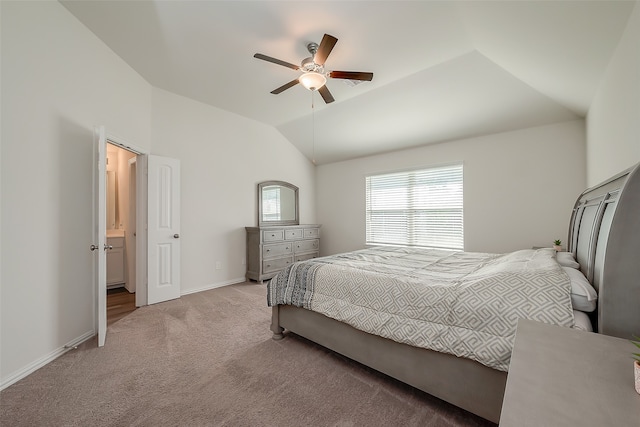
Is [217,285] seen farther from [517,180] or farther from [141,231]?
[517,180]

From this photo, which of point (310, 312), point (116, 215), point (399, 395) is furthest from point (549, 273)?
point (116, 215)

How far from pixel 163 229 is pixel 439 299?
11.6 feet

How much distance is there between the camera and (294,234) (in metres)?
5.07

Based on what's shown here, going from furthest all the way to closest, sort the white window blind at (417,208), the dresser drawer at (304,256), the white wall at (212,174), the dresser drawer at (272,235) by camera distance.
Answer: the dresser drawer at (304,256) < the dresser drawer at (272,235) < the white window blind at (417,208) < the white wall at (212,174)

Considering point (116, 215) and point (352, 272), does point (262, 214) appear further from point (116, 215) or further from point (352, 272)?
point (352, 272)

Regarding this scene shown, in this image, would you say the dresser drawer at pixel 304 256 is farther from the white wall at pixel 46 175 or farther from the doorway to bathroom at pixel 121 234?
the white wall at pixel 46 175

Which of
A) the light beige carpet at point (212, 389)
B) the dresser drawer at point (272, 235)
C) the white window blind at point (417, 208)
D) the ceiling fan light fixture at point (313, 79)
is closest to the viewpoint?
the light beige carpet at point (212, 389)

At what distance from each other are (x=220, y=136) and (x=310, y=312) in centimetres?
343

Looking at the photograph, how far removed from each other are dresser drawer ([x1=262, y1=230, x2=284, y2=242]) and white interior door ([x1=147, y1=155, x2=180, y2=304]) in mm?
1329

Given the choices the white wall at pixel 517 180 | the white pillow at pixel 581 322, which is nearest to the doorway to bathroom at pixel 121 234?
the white pillow at pixel 581 322

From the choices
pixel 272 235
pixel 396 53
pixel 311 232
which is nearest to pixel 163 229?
pixel 272 235

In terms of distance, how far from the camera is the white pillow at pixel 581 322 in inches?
47.8

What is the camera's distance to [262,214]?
4949mm

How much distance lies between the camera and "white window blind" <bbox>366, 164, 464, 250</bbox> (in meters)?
4.36
